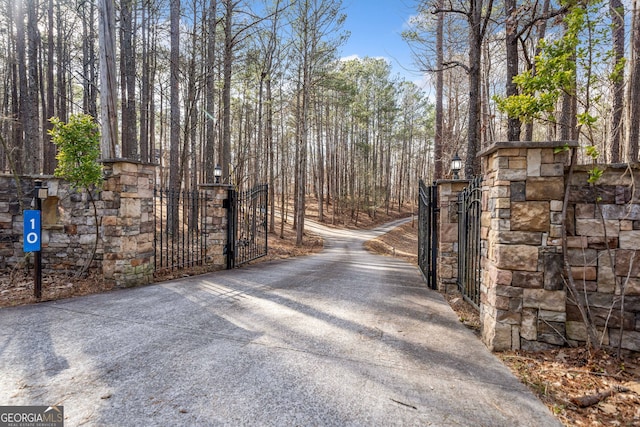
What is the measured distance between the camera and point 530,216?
2.79 meters

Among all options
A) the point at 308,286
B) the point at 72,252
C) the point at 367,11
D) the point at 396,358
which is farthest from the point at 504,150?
the point at 367,11

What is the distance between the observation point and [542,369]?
2.50 m

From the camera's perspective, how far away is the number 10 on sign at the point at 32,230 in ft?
12.3

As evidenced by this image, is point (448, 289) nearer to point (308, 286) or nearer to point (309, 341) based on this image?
point (308, 286)

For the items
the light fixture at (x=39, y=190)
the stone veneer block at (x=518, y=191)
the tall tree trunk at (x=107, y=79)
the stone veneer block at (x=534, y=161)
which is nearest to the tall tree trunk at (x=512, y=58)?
the stone veneer block at (x=534, y=161)

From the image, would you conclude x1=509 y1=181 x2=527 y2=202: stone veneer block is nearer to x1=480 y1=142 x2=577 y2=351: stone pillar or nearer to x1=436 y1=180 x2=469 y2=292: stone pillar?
x1=480 y1=142 x2=577 y2=351: stone pillar

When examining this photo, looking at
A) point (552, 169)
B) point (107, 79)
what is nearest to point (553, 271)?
point (552, 169)

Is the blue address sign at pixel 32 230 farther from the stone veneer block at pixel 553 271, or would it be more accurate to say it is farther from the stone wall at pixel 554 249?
the stone veneer block at pixel 553 271

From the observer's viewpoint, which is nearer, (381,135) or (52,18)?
(52,18)

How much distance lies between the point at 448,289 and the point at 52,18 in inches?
670

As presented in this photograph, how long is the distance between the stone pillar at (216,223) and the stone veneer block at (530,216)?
17.9 feet

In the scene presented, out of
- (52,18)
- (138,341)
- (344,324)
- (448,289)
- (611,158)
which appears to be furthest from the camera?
(52,18)

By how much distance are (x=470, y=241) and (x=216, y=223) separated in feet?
16.7

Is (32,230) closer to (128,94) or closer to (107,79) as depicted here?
(107,79)
